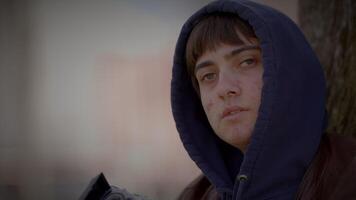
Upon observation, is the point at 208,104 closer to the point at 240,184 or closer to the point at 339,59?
the point at 240,184

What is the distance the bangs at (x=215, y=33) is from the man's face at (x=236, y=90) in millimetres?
20

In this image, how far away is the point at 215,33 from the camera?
165 centimetres

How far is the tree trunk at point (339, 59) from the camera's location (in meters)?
1.98

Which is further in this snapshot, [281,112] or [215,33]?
[215,33]

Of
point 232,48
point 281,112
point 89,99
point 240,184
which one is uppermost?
point 89,99

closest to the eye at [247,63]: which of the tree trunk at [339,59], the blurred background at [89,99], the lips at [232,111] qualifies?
the lips at [232,111]

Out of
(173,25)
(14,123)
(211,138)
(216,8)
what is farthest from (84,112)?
(216,8)

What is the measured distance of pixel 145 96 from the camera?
12.8 ft

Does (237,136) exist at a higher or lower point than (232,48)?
lower

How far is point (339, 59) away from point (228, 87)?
25.3 inches

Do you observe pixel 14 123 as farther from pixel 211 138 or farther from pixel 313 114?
pixel 313 114

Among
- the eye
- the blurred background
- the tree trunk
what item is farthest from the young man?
the blurred background

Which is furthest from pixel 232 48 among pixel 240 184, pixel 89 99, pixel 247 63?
pixel 89 99

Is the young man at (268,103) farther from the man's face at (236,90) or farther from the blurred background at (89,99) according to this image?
the blurred background at (89,99)
